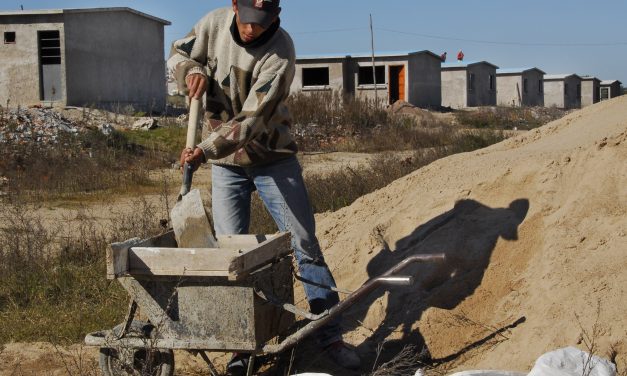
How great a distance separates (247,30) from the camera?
399 cm

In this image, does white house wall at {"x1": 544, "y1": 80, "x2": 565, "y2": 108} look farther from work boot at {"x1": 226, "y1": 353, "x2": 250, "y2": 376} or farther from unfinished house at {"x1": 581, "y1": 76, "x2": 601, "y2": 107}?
work boot at {"x1": 226, "y1": 353, "x2": 250, "y2": 376}

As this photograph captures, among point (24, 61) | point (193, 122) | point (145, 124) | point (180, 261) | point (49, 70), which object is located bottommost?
point (180, 261)

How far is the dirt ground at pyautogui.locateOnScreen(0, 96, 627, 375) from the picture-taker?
4.09 m

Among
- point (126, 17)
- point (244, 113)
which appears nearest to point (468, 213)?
point (244, 113)

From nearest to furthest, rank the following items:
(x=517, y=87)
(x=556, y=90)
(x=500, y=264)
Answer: (x=500, y=264) → (x=517, y=87) → (x=556, y=90)

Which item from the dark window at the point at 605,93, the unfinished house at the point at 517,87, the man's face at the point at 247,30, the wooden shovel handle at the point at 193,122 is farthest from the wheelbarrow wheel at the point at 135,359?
the dark window at the point at 605,93

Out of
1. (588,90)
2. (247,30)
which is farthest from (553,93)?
(247,30)

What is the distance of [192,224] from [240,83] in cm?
76

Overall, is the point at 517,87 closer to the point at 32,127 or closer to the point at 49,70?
the point at 49,70

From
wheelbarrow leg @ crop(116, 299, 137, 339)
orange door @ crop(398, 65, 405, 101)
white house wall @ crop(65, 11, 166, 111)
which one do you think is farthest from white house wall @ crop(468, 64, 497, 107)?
wheelbarrow leg @ crop(116, 299, 137, 339)

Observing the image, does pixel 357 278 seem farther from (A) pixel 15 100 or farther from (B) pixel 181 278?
(A) pixel 15 100

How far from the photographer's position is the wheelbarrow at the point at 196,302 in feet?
11.8

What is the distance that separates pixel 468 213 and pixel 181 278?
2.30 metres

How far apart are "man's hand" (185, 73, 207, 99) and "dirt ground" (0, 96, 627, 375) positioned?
1510mm
